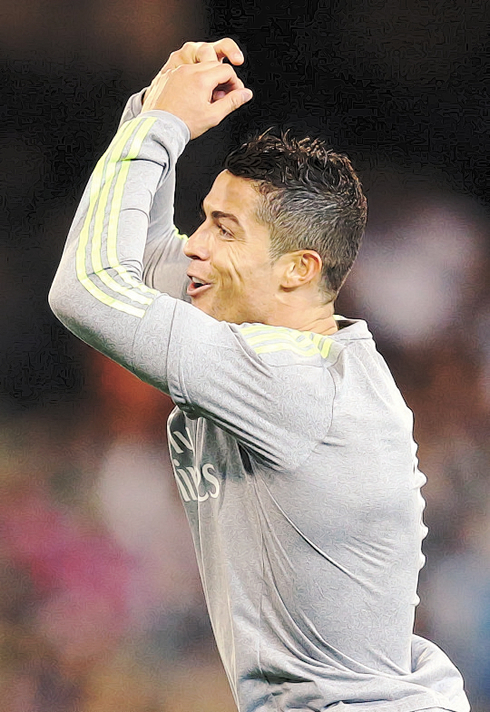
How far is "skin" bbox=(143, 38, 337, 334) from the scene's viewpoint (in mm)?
1059

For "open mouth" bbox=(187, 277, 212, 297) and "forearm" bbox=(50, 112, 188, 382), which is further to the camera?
"open mouth" bbox=(187, 277, 212, 297)

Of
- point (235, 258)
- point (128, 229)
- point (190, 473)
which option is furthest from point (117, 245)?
point (190, 473)

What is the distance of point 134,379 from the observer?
216cm

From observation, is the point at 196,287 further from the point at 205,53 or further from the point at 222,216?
the point at 205,53

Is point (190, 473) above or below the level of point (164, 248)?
below

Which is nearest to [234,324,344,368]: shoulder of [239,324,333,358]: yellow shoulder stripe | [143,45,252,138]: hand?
[239,324,333,358]: yellow shoulder stripe

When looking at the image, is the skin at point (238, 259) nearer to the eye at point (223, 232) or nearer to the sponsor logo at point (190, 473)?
the eye at point (223, 232)

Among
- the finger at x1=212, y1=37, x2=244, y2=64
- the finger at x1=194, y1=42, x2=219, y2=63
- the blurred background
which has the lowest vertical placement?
the blurred background

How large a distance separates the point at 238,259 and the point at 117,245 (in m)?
0.19

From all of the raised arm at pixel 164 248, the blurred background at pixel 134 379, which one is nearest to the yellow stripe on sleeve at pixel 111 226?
the raised arm at pixel 164 248

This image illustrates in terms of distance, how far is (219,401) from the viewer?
903mm

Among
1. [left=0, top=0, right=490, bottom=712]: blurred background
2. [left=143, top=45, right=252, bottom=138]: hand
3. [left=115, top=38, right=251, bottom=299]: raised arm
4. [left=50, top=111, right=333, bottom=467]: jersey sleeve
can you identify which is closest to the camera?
[left=50, top=111, right=333, bottom=467]: jersey sleeve

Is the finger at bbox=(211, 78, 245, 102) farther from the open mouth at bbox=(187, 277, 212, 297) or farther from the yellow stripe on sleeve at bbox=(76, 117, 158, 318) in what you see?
the open mouth at bbox=(187, 277, 212, 297)

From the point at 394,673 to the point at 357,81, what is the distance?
160 centimetres
